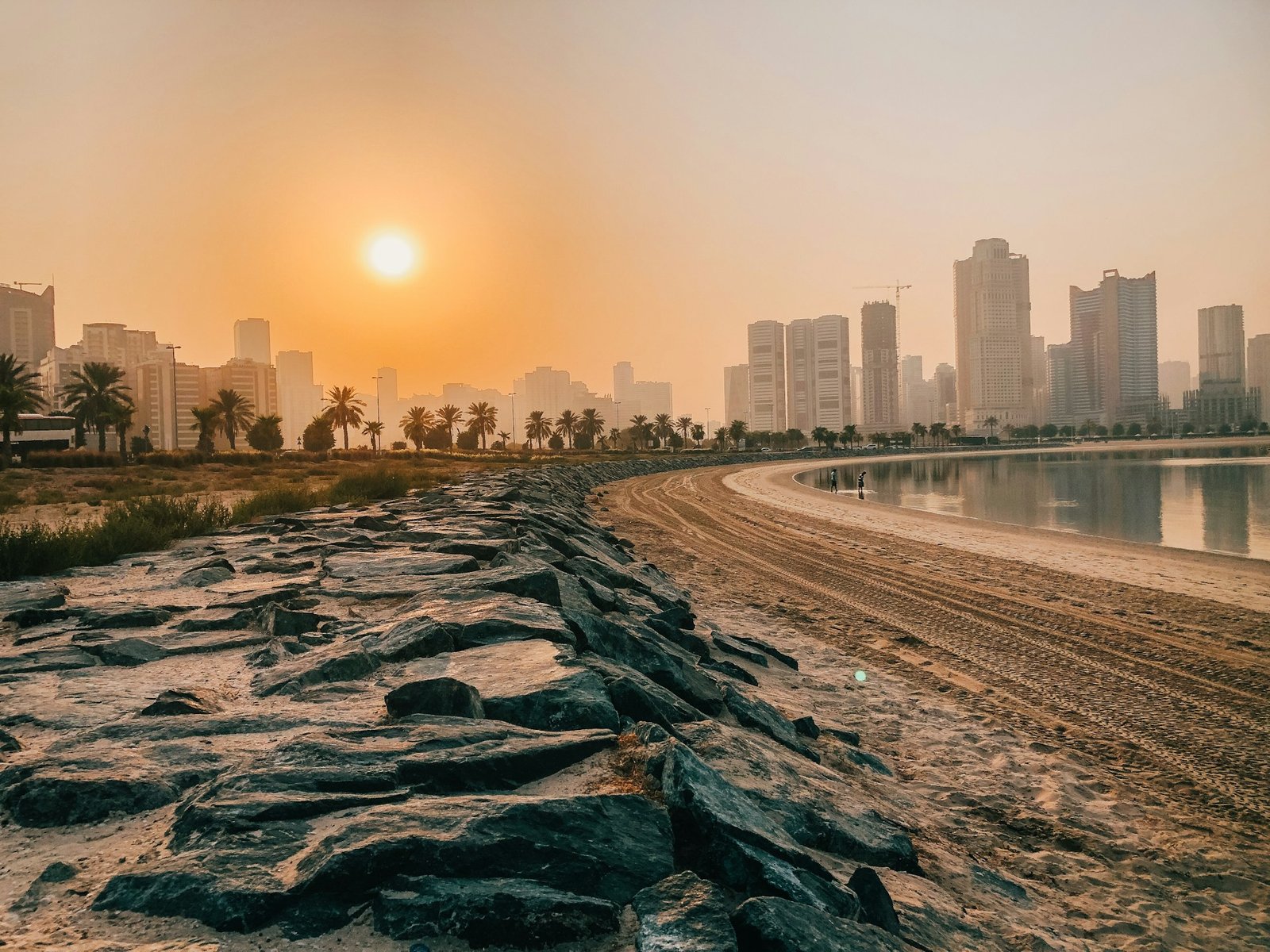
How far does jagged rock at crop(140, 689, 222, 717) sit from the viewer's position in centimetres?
358

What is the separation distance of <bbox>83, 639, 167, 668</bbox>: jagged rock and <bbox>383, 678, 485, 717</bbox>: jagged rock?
2.14m

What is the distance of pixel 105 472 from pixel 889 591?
42500 mm

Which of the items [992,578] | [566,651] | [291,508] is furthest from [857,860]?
[291,508]

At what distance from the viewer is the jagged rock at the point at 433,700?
3.51 metres

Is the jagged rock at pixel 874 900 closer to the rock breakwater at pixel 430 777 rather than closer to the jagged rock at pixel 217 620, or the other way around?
the rock breakwater at pixel 430 777

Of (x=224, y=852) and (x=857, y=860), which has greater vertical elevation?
(x=224, y=852)

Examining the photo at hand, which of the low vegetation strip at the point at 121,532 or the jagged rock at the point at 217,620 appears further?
the low vegetation strip at the point at 121,532

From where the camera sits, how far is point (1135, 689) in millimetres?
7637

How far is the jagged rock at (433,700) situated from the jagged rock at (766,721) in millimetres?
2182

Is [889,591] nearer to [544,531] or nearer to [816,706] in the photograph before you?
[544,531]

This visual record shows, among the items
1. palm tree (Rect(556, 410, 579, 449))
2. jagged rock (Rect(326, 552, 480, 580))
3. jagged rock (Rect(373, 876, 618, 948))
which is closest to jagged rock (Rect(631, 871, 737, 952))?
jagged rock (Rect(373, 876, 618, 948))

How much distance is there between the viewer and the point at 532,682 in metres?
3.88

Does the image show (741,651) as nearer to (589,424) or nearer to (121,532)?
A: (121,532)

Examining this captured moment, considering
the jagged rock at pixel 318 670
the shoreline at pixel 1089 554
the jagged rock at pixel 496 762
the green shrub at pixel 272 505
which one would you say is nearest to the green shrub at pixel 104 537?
the green shrub at pixel 272 505
